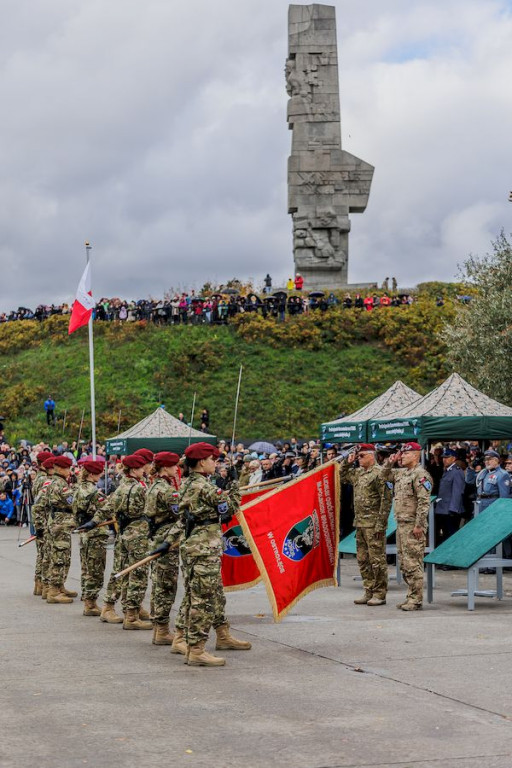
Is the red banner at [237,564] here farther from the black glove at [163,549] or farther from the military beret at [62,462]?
the military beret at [62,462]

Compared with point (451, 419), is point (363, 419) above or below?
above

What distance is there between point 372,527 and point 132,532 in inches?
118

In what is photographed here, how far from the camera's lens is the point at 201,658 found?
9.74m

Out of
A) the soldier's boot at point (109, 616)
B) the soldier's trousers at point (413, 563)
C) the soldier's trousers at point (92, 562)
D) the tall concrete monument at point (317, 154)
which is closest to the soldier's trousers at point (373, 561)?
the soldier's trousers at point (413, 563)

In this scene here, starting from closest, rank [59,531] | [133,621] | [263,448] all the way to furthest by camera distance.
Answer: [133,621] → [59,531] → [263,448]

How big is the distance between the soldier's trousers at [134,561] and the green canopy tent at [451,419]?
6331 millimetres

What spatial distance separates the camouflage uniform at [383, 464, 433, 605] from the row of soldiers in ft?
9.42

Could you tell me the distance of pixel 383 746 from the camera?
6.95 m

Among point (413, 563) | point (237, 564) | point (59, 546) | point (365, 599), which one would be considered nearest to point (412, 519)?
point (413, 563)

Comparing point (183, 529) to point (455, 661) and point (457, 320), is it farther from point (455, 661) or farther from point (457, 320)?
point (457, 320)

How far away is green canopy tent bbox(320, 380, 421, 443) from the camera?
19.5 meters

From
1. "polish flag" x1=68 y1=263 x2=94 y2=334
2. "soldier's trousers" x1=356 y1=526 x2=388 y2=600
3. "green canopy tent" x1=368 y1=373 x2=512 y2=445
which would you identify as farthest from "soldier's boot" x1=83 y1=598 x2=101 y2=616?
"polish flag" x1=68 y1=263 x2=94 y2=334

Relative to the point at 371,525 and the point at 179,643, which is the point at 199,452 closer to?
the point at 179,643

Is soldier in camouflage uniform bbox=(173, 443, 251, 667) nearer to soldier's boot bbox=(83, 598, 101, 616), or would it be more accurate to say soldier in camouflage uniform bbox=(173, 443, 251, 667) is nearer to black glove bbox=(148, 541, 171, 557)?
black glove bbox=(148, 541, 171, 557)
